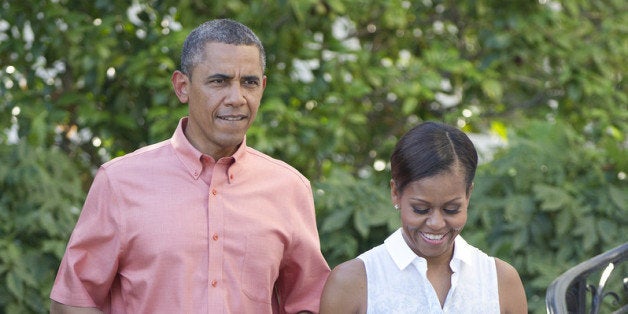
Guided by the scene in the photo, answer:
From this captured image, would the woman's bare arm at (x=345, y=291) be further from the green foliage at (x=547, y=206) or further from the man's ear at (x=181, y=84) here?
the green foliage at (x=547, y=206)

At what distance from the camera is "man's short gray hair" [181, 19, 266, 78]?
332 cm

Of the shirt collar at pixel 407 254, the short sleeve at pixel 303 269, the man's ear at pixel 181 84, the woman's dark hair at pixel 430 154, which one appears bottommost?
the short sleeve at pixel 303 269

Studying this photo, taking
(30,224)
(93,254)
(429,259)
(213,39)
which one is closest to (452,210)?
(429,259)

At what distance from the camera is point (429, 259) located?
329 centimetres

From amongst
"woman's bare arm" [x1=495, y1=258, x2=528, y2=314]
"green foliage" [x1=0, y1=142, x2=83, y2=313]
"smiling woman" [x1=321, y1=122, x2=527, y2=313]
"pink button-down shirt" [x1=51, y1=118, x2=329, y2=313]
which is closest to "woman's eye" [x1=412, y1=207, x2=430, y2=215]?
"smiling woman" [x1=321, y1=122, x2=527, y2=313]

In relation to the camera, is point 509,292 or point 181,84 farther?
point 181,84

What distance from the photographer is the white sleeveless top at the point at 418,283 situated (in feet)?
10.6

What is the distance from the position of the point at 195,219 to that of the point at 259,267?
9.4 inches

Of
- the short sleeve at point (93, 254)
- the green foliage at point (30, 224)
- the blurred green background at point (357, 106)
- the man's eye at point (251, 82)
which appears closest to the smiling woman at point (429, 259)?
the man's eye at point (251, 82)

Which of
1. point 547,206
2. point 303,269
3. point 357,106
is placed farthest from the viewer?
point 357,106

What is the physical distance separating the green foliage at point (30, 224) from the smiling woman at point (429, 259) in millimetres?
2299

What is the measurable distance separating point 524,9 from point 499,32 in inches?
7.8

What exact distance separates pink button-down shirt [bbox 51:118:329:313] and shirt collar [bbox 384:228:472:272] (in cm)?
33

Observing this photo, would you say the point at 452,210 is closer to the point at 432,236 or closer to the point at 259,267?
the point at 432,236
